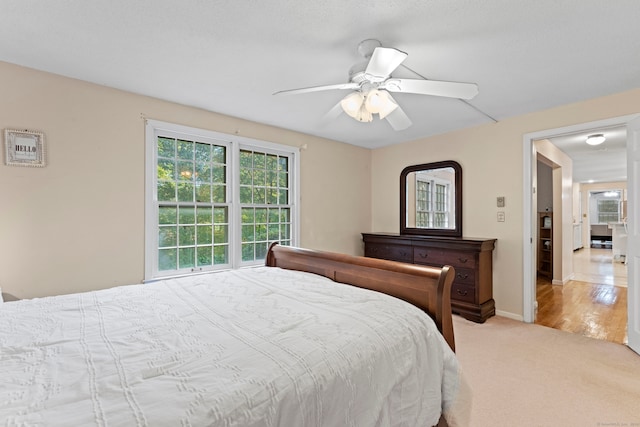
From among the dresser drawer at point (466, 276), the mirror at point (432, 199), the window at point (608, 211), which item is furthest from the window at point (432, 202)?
the window at point (608, 211)

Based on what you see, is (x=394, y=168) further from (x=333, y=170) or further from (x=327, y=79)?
(x=327, y=79)

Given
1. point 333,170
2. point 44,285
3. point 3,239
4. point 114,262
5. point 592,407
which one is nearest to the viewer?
point 592,407

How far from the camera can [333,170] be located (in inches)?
181

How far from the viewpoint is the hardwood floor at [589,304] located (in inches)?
129

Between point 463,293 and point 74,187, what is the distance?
4099 millimetres

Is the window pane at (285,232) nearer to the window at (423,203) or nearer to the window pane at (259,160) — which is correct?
the window pane at (259,160)

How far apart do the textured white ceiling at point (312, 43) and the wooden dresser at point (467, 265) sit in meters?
1.65

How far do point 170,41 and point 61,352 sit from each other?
1882 millimetres

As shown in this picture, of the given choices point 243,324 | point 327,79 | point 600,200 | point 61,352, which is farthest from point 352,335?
point 600,200

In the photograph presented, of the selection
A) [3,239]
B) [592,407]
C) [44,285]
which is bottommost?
[592,407]

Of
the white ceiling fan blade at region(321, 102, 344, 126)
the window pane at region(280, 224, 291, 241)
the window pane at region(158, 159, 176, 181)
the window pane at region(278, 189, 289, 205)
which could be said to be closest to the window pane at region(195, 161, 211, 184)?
the window pane at region(158, 159, 176, 181)

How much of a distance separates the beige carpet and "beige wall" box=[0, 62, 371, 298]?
3.13 m

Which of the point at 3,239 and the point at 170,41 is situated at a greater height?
the point at 170,41

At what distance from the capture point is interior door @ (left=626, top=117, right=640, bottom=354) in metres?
2.70
